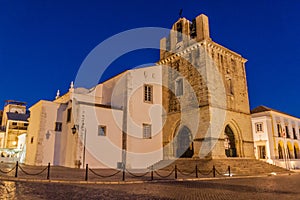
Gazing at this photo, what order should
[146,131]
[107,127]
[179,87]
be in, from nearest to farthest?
[107,127] < [146,131] < [179,87]

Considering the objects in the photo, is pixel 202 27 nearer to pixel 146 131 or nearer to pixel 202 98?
pixel 202 98

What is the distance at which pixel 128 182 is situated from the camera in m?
10.9

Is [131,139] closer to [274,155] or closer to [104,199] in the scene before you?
[104,199]

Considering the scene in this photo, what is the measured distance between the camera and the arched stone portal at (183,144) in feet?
69.1

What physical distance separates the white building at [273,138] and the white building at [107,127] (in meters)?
14.2

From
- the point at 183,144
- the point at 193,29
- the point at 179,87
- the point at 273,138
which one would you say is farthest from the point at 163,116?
the point at 273,138

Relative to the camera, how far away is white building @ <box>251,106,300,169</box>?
2812cm

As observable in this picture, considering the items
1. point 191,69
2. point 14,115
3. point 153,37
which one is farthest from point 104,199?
point 14,115

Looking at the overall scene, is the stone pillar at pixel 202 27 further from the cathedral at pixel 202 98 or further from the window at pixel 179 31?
the window at pixel 179 31

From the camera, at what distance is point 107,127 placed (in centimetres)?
1956

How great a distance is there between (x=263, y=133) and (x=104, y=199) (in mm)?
27056

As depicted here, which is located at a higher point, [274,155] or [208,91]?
[208,91]

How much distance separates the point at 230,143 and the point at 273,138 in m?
11.6

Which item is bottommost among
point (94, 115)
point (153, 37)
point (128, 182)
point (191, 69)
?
point (128, 182)
